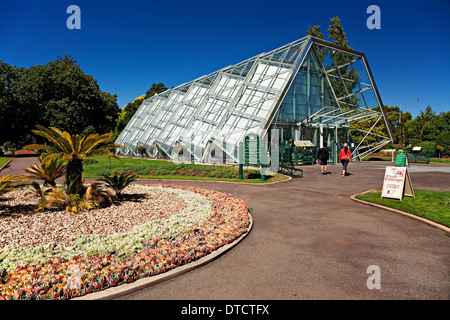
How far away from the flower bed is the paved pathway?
39cm

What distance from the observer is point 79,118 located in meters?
46.9

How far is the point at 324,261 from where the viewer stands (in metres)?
5.17

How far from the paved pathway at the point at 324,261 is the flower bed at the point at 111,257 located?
39 centimetres

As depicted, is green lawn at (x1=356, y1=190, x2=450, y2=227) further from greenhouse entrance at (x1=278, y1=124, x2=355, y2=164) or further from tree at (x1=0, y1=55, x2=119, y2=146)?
tree at (x1=0, y1=55, x2=119, y2=146)

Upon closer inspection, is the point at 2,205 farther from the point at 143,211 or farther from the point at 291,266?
the point at 291,266

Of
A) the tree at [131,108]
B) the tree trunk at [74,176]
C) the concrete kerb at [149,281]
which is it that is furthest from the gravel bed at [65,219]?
the tree at [131,108]

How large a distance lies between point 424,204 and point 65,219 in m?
11.1

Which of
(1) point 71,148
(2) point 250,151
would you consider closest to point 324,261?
(1) point 71,148

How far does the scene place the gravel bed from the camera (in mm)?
5817

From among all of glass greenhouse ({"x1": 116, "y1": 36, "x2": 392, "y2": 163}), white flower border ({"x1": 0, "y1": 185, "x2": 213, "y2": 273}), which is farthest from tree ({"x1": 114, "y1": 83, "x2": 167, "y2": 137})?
white flower border ({"x1": 0, "y1": 185, "x2": 213, "y2": 273})

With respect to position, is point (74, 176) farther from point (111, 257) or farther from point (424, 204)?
point (424, 204)

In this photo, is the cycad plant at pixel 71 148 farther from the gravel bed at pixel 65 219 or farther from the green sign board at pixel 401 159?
the green sign board at pixel 401 159
